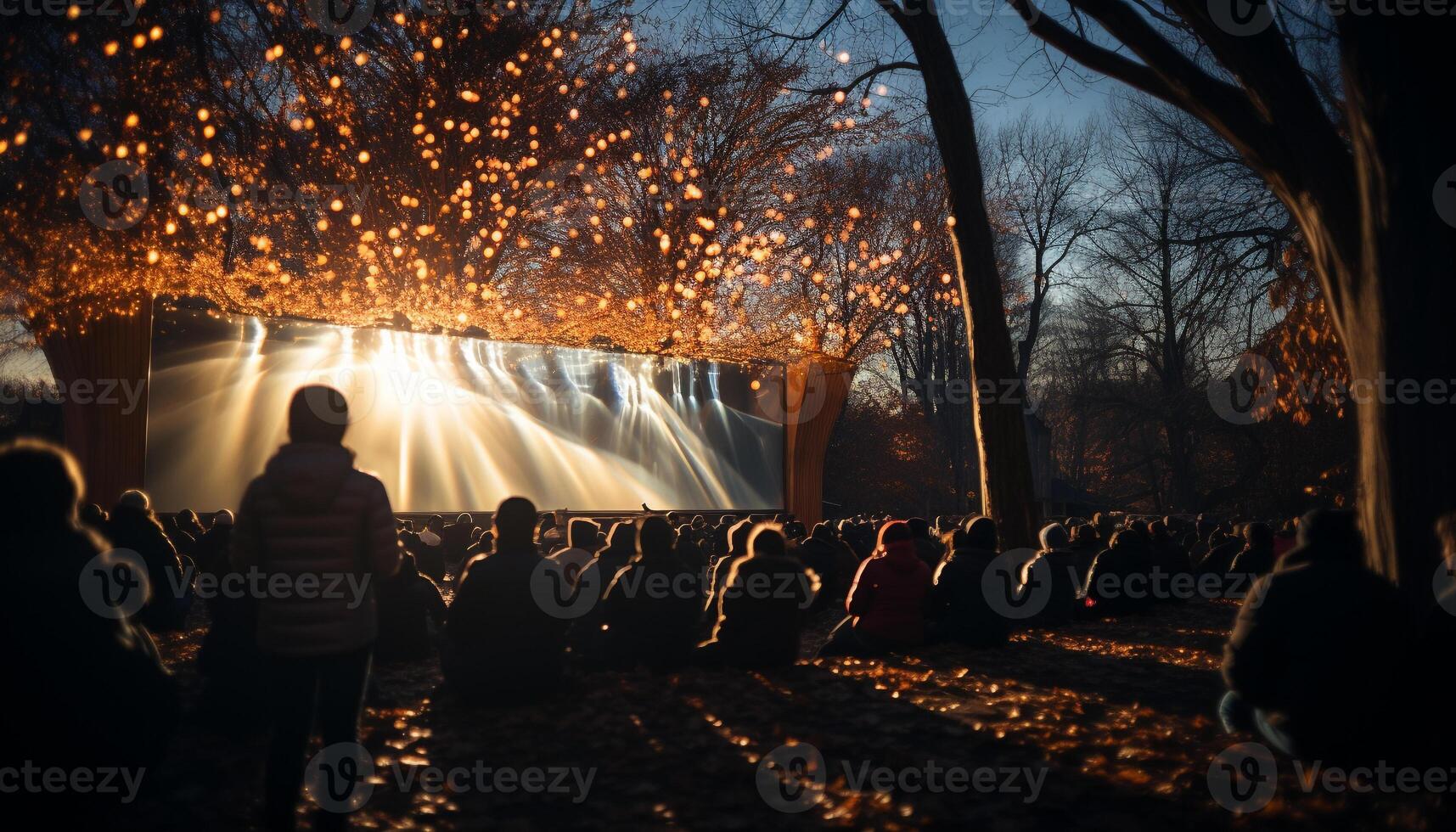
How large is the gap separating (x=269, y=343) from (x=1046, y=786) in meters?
14.5

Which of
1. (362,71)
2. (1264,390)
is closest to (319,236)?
(362,71)

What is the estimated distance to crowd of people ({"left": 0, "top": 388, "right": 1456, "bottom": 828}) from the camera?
2717 millimetres

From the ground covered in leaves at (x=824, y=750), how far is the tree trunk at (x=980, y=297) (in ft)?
9.65

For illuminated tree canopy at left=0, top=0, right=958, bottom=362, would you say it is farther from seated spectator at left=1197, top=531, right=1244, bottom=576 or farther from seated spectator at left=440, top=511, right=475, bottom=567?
seated spectator at left=1197, top=531, right=1244, bottom=576

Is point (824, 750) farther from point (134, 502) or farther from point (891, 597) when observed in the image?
point (134, 502)

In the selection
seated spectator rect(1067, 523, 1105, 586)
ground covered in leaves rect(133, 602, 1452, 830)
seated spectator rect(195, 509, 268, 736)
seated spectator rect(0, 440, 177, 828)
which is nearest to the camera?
seated spectator rect(0, 440, 177, 828)

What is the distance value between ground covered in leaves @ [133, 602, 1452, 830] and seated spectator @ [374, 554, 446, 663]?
0.64ft

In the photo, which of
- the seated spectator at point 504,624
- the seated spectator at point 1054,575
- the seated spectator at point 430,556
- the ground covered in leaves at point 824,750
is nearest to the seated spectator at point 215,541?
the ground covered in leaves at point 824,750

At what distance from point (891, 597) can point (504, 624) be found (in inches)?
116

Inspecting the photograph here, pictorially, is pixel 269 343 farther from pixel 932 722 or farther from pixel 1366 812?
pixel 1366 812

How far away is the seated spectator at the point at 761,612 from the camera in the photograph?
240 inches

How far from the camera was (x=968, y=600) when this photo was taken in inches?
286

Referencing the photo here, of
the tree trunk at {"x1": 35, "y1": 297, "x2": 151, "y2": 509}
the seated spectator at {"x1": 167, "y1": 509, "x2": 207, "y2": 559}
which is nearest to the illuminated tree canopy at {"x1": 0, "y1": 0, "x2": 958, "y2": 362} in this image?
the tree trunk at {"x1": 35, "y1": 297, "x2": 151, "y2": 509}

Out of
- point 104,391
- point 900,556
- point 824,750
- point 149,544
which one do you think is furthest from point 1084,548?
point 104,391
